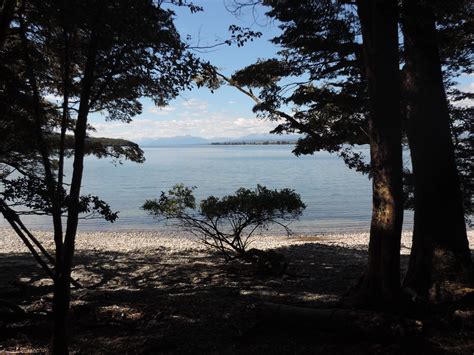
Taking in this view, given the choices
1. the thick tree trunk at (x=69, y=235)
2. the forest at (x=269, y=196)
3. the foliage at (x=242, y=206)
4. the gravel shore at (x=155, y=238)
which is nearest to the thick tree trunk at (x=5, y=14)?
the forest at (x=269, y=196)

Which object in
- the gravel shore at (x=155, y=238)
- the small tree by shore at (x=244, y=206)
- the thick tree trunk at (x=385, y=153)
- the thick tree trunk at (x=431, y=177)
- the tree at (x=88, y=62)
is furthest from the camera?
the gravel shore at (x=155, y=238)

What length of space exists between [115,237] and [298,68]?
16555 mm

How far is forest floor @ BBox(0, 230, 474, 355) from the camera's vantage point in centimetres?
441

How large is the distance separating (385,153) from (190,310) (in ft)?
11.3

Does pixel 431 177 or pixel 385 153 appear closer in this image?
pixel 385 153

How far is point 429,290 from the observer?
18.0 feet

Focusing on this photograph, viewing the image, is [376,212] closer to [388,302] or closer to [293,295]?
[388,302]

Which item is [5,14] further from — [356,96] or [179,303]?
[356,96]

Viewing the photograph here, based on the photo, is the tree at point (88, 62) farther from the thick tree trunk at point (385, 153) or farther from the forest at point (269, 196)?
the thick tree trunk at point (385, 153)

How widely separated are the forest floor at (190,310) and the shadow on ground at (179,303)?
13 millimetres

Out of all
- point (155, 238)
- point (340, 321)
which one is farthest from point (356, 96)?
point (155, 238)

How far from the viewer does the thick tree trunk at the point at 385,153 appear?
480cm

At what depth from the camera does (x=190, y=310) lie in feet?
19.4

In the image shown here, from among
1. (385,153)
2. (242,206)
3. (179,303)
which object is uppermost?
(385,153)
